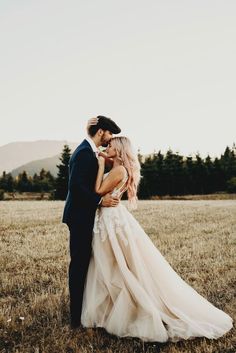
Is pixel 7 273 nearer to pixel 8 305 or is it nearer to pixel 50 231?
pixel 8 305

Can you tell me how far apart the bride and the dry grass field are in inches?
7.9

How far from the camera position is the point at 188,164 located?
78.1 meters

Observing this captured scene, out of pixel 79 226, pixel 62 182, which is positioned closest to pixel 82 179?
Answer: pixel 79 226

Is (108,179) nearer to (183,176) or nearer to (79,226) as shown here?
(79,226)

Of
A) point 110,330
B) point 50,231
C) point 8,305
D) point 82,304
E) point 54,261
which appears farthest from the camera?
point 50,231

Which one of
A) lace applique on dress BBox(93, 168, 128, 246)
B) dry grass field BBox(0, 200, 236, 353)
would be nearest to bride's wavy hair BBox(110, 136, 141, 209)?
lace applique on dress BBox(93, 168, 128, 246)

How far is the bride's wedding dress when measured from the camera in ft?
17.5

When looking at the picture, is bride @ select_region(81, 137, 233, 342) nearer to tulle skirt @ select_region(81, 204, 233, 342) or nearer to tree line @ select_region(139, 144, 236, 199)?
tulle skirt @ select_region(81, 204, 233, 342)

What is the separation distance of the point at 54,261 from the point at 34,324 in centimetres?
391

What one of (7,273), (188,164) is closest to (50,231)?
(7,273)

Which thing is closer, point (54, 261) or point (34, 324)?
point (34, 324)

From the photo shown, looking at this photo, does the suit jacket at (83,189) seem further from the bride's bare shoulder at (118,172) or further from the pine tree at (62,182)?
the pine tree at (62,182)

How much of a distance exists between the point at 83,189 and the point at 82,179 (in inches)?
5.8

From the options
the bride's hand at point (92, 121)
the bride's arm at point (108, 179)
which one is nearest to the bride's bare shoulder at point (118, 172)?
the bride's arm at point (108, 179)
